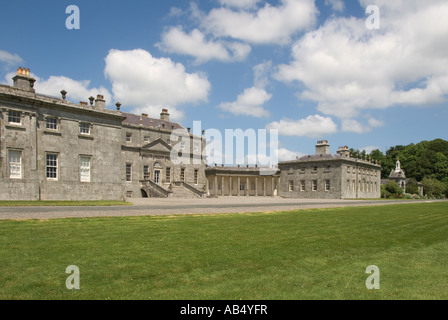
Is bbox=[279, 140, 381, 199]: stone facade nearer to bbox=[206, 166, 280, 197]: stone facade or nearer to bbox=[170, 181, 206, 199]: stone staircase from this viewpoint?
bbox=[206, 166, 280, 197]: stone facade

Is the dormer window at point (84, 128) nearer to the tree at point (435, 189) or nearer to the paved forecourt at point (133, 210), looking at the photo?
the paved forecourt at point (133, 210)

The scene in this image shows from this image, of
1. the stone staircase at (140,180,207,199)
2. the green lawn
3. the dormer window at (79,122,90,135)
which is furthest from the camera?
the stone staircase at (140,180,207,199)

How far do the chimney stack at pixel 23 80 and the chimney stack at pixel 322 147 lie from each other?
47967 mm

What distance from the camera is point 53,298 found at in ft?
17.2

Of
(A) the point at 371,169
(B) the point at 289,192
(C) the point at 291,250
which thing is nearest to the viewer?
(C) the point at 291,250

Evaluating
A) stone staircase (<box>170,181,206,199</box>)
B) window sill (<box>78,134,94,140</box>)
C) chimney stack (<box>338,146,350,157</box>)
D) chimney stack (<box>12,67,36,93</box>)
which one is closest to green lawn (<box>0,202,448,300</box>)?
window sill (<box>78,134,94,140</box>)

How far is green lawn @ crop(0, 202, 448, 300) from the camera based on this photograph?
565 centimetres

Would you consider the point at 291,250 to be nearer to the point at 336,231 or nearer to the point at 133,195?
the point at 336,231

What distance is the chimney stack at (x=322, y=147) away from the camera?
62216 mm
